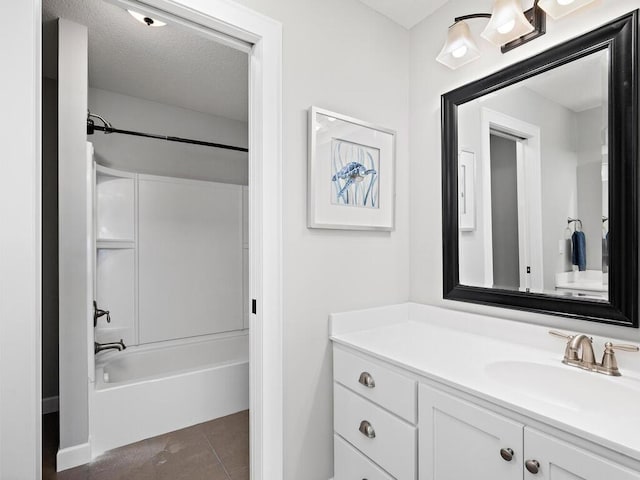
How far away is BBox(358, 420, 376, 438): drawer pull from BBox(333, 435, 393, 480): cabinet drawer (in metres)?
0.11

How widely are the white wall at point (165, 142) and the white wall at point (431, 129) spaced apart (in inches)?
80.8

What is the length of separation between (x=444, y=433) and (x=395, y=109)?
1546 millimetres

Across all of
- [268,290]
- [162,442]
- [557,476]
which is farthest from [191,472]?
[557,476]

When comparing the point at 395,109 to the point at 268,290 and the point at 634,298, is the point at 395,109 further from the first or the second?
the point at 634,298

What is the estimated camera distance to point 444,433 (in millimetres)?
1071

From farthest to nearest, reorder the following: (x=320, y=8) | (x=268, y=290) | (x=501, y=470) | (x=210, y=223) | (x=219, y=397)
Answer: (x=210, y=223) → (x=219, y=397) → (x=320, y=8) → (x=268, y=290) → (x=501, y=470)

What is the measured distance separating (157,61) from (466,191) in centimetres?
219

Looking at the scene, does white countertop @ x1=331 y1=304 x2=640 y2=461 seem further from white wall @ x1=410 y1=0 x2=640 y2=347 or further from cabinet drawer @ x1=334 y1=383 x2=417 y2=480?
cabinet drawer @ x1=334 y1=383 x2=417 y2=480

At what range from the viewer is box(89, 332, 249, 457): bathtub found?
1.95 m

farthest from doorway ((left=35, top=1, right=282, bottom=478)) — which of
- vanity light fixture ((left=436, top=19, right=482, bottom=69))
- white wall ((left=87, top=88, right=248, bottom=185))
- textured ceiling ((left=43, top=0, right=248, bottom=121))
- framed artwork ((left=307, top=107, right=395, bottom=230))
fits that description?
white wall ((left=87, top=88, right=248, bottom=185))

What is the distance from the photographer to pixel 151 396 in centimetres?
207

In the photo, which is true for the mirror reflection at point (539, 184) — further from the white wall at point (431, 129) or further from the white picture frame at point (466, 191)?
the white wall at point (431, 129)

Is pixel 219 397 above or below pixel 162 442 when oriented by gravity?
above

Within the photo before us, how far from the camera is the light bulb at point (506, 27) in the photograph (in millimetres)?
1325
